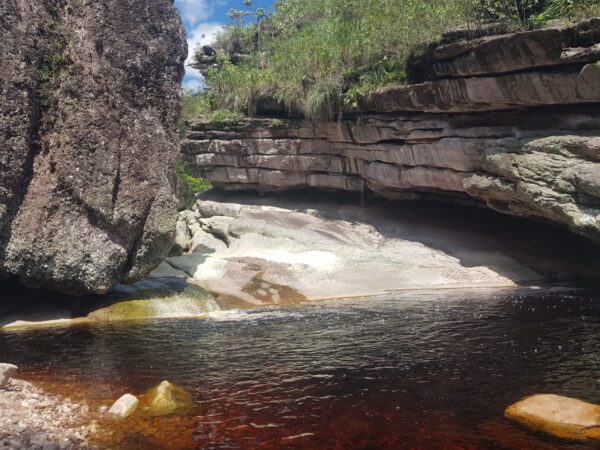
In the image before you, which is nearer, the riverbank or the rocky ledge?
the riverbank

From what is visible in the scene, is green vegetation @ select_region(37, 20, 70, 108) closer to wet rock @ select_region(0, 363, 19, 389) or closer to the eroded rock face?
the eroded rock face

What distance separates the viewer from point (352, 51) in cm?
2845

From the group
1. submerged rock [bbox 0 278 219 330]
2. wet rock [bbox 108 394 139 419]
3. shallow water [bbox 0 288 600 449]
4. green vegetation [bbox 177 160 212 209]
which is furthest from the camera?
green vegetation [bbox 177 160 212 209]

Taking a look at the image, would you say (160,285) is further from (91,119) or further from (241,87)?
(241,87)

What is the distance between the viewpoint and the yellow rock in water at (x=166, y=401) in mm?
9297

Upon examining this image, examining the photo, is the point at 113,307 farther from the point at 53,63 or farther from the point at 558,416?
the point at 558,416

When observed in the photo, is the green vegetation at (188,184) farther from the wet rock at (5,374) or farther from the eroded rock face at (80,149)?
the wet rock at (5,374)

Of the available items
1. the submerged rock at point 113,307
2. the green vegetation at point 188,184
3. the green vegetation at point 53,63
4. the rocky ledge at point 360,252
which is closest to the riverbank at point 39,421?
the submerged rock at point 113,307

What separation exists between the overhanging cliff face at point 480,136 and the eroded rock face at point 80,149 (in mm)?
11668

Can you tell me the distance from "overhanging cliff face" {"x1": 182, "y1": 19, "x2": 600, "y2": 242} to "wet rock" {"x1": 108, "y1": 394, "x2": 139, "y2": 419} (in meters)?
15.8

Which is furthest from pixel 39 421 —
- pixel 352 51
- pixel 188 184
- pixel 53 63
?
pixel 188 184

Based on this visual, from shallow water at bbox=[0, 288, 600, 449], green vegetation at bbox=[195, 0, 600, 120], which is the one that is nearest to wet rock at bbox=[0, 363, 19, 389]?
shallow water at bbox=[0, 288, 600, 449]

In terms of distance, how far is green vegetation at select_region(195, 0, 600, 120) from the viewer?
2164 centimetres

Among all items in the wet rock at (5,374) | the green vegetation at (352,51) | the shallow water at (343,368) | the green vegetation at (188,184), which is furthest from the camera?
the green vegetation at (188,184)
